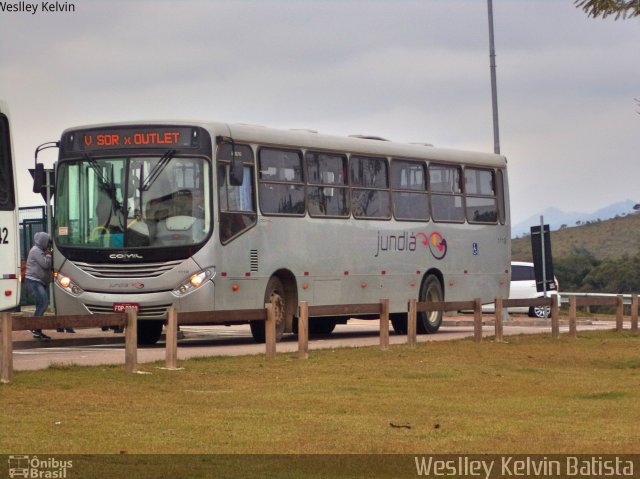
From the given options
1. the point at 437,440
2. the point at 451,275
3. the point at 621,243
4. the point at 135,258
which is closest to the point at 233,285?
the point at 135,258

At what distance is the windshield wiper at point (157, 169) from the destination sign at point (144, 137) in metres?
0.17

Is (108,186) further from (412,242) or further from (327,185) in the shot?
(412,242)

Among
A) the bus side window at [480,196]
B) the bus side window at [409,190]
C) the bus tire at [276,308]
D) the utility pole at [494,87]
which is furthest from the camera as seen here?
the utility pole at [494,87]

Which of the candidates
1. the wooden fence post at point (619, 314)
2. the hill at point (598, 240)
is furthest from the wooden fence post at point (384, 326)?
the hill at point (598, 240)

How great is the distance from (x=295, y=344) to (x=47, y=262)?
4.93 metres

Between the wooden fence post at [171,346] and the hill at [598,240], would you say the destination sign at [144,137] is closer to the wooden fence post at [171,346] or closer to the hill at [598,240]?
the wooden fence post at [171,346]

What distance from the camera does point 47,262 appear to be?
2773 cm

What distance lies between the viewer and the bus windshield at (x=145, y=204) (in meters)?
24.5

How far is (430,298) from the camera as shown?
3127cm

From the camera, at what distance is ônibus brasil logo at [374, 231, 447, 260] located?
2970cm

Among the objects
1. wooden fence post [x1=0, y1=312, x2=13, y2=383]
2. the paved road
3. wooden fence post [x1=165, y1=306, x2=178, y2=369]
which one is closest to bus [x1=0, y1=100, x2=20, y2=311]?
the paved road

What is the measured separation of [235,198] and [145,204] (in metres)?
1.66

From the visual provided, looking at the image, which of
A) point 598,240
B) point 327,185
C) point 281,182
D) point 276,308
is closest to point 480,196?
point 327,185

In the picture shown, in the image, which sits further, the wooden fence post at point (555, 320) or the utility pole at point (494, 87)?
the utility pole at point (494, 87)
